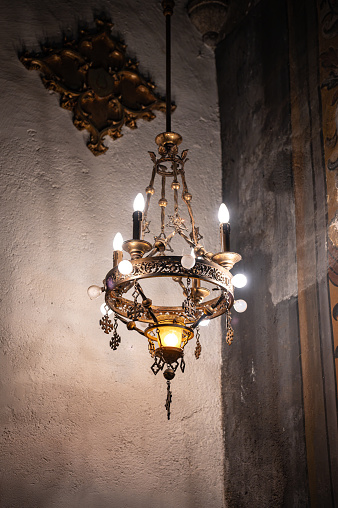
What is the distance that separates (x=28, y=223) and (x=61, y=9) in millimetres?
1589

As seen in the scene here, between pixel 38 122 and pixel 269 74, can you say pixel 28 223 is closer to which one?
pixel 38 122

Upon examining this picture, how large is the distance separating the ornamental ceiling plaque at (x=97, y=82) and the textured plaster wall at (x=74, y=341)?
75 millimetres

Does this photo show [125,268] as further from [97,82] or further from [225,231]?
[97,82]

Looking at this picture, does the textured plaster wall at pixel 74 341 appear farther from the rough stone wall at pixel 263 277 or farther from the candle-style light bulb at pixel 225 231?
the candle-style light bulb at pixel 225 231

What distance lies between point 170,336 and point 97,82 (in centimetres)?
218

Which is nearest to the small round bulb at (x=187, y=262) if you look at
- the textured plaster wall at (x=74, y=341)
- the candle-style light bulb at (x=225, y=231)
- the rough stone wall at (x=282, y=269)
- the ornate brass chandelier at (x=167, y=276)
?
the ornate brass chandelier at (x=167, y=276)

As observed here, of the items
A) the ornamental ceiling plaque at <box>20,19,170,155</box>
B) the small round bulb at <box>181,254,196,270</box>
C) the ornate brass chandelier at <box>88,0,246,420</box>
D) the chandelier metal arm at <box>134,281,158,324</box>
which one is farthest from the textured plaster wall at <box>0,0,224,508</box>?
the small round bulb at <box>181,254,196,270</box>

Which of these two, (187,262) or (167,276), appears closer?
(187,262)

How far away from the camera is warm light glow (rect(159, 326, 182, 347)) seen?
2.64 metres

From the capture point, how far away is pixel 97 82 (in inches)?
163

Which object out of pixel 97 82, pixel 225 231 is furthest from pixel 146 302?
pixel 97 82

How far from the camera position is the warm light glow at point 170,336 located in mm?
2645

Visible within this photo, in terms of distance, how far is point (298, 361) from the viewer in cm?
310

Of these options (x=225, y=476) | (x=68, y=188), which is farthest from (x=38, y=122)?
(x=225, y=476)
